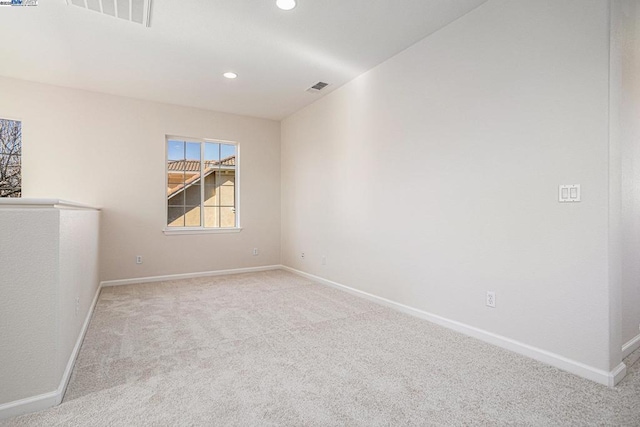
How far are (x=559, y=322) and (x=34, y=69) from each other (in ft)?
18.1

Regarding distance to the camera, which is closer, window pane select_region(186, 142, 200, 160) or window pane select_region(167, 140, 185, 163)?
window pane select_region(167, 140, 185, 163)

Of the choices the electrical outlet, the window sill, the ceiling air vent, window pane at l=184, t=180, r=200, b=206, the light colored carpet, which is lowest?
the light colored carpet

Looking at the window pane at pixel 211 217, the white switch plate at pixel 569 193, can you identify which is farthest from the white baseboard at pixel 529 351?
the window pane at pixel 211 217

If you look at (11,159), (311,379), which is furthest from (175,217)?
(311,379)

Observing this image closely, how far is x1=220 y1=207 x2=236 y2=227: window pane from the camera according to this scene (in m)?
5.48

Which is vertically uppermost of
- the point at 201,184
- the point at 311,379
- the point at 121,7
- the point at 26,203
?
the point at 121,7

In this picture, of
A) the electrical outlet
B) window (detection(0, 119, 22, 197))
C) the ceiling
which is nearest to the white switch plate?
the electrical outlet

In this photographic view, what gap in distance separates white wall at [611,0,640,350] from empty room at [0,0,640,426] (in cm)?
2

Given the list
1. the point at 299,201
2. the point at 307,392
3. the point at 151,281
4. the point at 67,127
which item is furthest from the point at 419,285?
the point at 67,127

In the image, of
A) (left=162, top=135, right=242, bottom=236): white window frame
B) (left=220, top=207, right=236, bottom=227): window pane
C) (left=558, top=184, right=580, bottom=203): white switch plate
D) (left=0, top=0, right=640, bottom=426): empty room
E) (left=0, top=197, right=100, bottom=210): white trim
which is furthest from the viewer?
(left=220, top=207, right=236, bottom=227): window pane

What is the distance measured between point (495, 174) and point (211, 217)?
4298 millimetres

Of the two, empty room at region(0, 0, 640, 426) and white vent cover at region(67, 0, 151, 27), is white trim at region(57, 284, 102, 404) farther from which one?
white vent cover at region(67, 0, 151, 27)

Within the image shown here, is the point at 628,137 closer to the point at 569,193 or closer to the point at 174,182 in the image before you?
the point at 569,193

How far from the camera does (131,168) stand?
464cm
